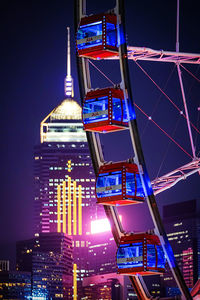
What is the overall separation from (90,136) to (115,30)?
6281 mm

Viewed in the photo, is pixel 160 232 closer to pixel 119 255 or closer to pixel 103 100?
pixel 119 255

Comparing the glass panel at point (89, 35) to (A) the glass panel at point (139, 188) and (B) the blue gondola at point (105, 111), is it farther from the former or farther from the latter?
(A) the glass panel at point (139, 188)

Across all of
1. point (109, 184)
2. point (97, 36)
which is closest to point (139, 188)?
point (109, 184)

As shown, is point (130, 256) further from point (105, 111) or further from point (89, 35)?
point (89, 35)

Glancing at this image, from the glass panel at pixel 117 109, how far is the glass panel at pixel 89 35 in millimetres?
3397

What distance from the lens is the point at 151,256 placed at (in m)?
52.6

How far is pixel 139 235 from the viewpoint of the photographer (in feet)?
174

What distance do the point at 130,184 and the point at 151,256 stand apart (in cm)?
406

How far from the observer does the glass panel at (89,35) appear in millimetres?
53969

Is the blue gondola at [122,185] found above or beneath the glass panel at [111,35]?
beneath

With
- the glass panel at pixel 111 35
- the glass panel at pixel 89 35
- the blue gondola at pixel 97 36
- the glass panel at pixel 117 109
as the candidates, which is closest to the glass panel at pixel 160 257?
the glass panel at pixel 117 109

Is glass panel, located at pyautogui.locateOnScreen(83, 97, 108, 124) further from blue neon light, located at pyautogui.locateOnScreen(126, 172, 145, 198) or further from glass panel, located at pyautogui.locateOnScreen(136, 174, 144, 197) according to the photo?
glass panel, located at pyautogui.locateOnScreen(136, 174, 144, 197)

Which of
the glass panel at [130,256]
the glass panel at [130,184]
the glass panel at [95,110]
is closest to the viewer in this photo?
the glass panel at [130,256]

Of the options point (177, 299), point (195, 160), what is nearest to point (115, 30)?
point (177, 299)
